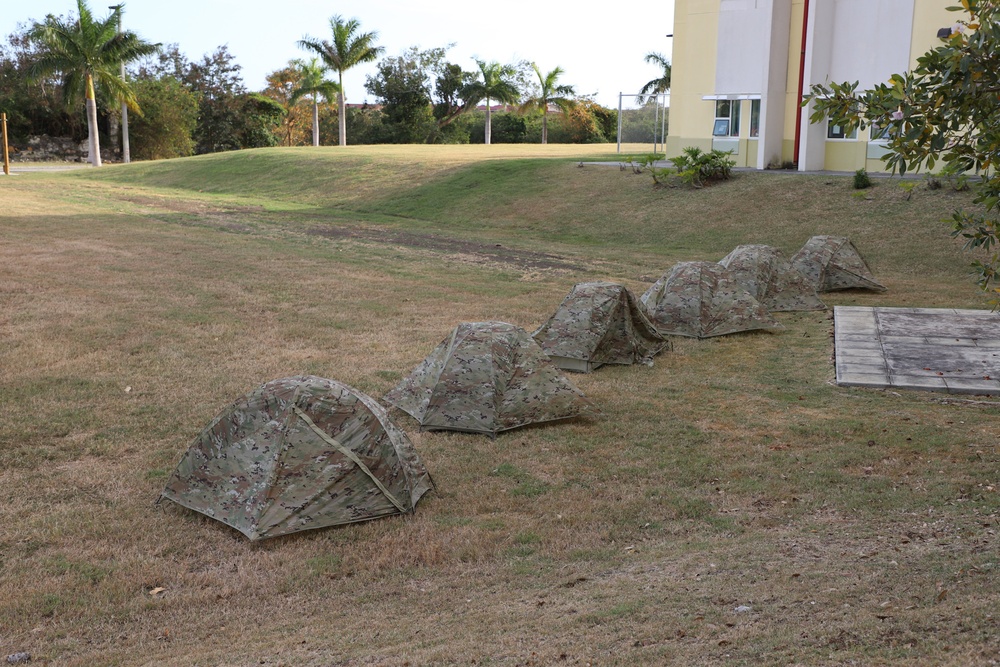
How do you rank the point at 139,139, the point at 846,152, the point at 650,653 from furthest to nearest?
the point at 139,139 < the point at 846,152 < the point at 650,653

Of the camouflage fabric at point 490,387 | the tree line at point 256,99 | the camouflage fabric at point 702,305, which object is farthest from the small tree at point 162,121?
the camouflage fabric at point 490,387

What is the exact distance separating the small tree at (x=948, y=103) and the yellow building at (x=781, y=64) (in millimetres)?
20301

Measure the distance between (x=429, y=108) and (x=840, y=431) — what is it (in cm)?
6015

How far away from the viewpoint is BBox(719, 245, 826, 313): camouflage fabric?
15.0 meters

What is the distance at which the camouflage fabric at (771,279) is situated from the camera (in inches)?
590

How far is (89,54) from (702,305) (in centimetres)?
4441

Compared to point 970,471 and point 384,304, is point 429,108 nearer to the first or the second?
point 384,304

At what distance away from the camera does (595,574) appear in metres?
6.09

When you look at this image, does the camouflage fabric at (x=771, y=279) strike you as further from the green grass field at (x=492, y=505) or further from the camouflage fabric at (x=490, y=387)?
the camouflage fabric at (x=490, y=387)

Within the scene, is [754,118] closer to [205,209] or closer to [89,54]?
[205,209]

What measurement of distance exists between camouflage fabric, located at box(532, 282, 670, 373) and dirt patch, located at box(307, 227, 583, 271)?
8177 mm

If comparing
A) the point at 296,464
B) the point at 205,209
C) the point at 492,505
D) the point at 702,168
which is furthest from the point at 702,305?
the point at 205,209

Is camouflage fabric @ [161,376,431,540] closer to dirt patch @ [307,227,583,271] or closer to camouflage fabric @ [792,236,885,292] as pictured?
camouflage fabric @ [792,236,885,292]

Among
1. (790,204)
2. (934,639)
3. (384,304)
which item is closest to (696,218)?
(790,204)
